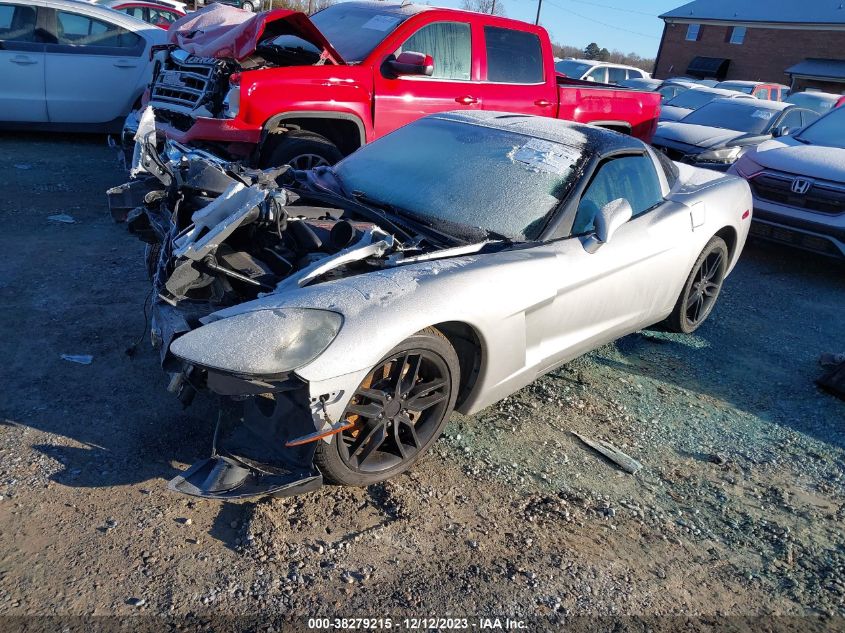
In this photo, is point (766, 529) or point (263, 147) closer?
point (766, 529)

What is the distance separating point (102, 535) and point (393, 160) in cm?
268

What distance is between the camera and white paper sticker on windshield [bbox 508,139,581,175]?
3.89 meters

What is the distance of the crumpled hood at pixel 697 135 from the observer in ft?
30.4

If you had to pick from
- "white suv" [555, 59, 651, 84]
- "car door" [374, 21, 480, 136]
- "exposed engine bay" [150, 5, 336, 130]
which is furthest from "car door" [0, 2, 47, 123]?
"white suv" [555, 59, 651, 84]

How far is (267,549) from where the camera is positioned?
8.54 feet

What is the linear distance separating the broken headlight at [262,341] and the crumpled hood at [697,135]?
8016mm

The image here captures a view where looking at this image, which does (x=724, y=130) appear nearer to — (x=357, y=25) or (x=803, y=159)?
(x=803, y=159)

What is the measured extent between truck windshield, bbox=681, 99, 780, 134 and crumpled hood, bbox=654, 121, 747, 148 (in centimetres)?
49

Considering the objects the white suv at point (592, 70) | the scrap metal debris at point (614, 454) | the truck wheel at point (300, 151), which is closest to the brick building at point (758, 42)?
the white suv at point (592, 70)

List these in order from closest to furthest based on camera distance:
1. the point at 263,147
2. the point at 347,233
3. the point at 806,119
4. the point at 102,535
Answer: the point at 102,535 → the point at 347,233 → the point at 263,147 → the point at 806,119

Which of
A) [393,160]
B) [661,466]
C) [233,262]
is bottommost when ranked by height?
[661,466]

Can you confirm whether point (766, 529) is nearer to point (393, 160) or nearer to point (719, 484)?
point (719, 484)

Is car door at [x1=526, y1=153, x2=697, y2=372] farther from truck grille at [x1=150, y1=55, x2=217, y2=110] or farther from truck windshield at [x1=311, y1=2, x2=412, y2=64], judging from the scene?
truck grille at [x1=150, y1=55, x2=217, y2=110]

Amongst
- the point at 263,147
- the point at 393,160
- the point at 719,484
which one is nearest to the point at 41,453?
the point at 393,160
